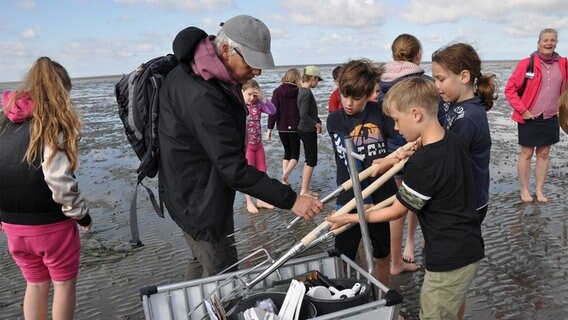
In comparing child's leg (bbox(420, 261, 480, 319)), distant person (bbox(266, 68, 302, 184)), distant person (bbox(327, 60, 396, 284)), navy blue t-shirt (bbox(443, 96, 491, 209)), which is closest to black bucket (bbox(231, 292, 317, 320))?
child's leg (bbox(420, 261, 480, 319))

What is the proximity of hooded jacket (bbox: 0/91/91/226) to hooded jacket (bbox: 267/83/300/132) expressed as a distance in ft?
14.6

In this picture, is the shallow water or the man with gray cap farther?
the shallow water

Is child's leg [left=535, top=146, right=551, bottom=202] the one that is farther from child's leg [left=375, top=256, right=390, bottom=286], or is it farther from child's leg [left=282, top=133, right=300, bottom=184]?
child's leg [left=375, top=256, right=390, bottom=286]

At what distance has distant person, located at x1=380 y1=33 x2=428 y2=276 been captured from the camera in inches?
171

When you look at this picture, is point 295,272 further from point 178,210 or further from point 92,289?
point 92,289

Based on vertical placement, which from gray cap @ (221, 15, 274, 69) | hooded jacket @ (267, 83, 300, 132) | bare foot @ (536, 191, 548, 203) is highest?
gray cap @ (221, 15, 274, 69)

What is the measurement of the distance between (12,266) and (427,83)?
4.73 meters

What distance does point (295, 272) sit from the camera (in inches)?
123

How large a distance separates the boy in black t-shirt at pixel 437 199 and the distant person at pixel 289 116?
185 inches

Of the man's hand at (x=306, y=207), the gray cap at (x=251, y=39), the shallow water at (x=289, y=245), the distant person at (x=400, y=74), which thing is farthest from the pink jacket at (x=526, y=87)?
the gray cap at (x=251, y=39)

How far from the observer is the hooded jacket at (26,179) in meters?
3.09

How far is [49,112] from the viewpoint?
3117 mm

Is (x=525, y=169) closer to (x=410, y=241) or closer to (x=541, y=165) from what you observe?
(x=541, y=165)

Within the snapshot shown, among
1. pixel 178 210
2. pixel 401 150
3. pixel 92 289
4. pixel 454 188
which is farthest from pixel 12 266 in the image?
pixel 454 188
